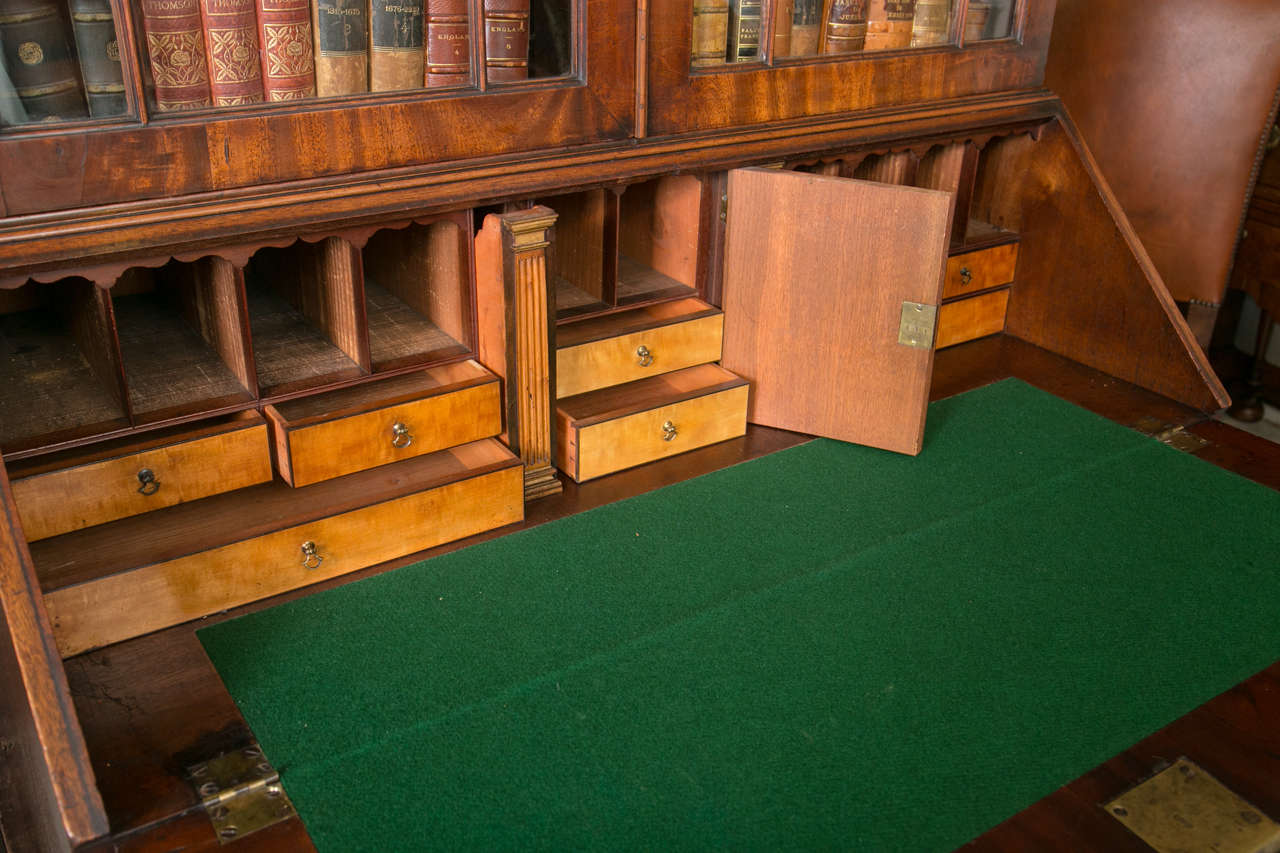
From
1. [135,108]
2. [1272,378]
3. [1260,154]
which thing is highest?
[135,108]

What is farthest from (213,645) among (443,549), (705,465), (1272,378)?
(1272,378)

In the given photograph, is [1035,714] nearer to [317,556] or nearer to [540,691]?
[540,691]

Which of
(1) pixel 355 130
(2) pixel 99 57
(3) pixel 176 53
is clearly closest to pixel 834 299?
(1) pixel 355 130

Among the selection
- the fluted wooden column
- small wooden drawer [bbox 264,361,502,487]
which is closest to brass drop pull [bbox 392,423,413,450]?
small wooden drawer [bbox 264,361,502,487]

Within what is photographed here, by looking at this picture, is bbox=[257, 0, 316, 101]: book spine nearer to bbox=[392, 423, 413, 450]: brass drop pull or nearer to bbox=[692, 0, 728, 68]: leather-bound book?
bbox=[392, 423, 413, 450]: brass drop pull

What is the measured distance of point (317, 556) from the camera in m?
2.03

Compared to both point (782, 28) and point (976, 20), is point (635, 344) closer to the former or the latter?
point (782, 28)

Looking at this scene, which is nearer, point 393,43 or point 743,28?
point 393,43

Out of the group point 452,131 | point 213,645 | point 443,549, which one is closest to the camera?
point 213,645

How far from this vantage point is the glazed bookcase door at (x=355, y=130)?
5.57 ft

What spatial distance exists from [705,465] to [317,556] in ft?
2.82

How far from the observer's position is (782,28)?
2.40 metres

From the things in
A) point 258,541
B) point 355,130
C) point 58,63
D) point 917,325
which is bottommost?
point 258,541

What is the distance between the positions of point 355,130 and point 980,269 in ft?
5.77
